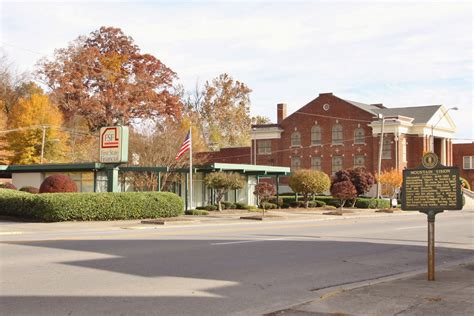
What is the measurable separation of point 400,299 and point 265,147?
214ft

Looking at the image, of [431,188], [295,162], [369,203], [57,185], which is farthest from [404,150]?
[431,188]

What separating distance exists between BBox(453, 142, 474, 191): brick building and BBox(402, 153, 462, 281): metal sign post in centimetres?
7016

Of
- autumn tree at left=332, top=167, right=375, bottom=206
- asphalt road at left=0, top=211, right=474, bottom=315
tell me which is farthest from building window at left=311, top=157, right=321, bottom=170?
asphalt road at left=0, top=211, right=474, bottom=315

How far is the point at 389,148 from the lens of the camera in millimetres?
64375

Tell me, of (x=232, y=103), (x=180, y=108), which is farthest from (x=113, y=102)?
(x=232, y=103)

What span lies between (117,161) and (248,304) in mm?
23646

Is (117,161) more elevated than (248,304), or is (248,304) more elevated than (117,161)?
(117,161)

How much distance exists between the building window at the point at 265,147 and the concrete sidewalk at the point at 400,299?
205 feet

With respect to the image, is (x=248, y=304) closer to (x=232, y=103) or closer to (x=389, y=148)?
(x=389, y=148)

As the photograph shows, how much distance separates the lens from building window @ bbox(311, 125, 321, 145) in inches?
2795

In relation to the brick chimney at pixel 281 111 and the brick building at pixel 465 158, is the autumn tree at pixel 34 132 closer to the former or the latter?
the brick chimney at pixel 281 111

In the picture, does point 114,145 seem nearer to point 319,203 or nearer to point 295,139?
point 319,203

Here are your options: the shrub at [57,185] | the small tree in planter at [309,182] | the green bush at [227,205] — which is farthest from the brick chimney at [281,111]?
the shrub at [57,185]

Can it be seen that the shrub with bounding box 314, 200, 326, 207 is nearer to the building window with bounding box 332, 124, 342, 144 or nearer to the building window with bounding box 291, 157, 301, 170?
the building window with bounding box 332, 124, 342, 144
